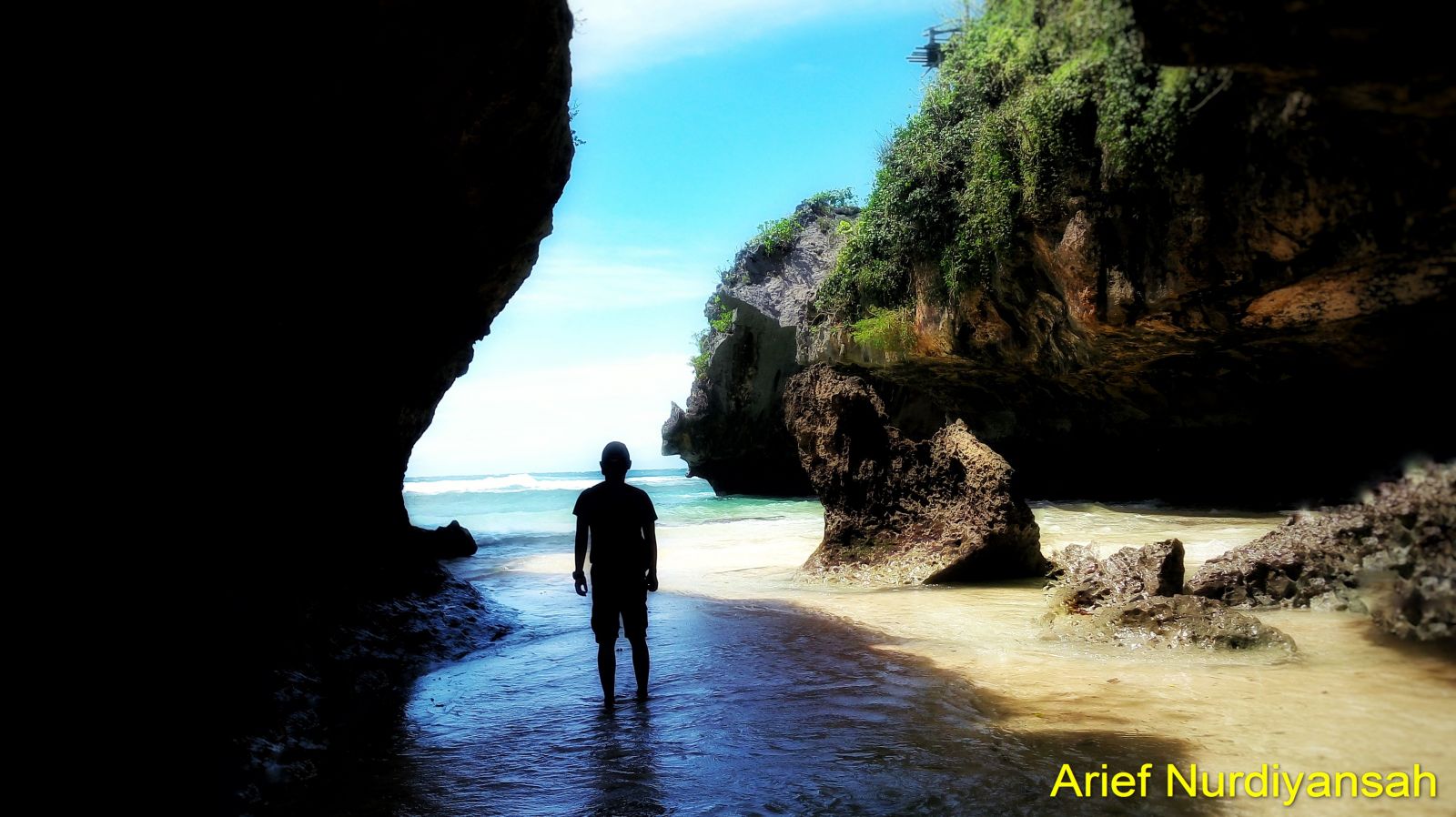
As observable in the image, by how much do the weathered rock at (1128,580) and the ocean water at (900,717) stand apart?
44cm

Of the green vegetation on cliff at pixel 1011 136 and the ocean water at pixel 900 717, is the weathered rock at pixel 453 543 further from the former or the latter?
the green vegetation on cliff at pixel 1011 136

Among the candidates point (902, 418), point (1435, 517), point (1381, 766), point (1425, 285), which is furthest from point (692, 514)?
point (1381, 766)

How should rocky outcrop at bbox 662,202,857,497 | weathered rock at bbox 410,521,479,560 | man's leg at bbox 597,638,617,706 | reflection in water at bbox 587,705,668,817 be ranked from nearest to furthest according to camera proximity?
reflection in water at bbox 587,705,668,817 < man's leg at bbox 597,638,617,706 < weathered rock at bbox 410,521,479,560 < rocky outcrop at bbox 662,202,857,497

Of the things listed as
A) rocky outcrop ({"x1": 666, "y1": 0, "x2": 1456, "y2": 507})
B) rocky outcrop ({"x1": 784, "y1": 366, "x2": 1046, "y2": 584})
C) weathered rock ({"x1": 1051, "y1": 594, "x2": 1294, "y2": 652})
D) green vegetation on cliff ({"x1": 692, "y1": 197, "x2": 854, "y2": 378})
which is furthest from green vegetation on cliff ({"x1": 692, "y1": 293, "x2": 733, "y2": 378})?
weathered rock ({"x1": 1051, "y1": 594, "x2": 1294, "y2": 652})

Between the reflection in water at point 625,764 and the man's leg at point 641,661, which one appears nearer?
the reflection in water at point 625,764

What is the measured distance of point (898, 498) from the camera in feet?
32.8

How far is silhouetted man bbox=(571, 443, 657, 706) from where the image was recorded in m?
4.87

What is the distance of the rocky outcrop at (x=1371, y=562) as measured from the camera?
501 cm

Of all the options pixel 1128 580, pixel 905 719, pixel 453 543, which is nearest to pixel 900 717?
pixel 905 719

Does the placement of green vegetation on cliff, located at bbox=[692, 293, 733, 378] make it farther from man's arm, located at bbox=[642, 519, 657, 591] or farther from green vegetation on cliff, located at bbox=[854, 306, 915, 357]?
man's arm, located at bbox=[642, 519, 657, 591]

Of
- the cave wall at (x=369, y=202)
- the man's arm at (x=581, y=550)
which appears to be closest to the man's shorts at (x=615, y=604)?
the man's arm at (x=581, y=550)

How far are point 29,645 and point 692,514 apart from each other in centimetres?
2030

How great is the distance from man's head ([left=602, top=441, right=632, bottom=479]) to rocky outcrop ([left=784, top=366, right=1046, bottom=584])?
4929mm

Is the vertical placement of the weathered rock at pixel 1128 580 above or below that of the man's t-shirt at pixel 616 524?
below
